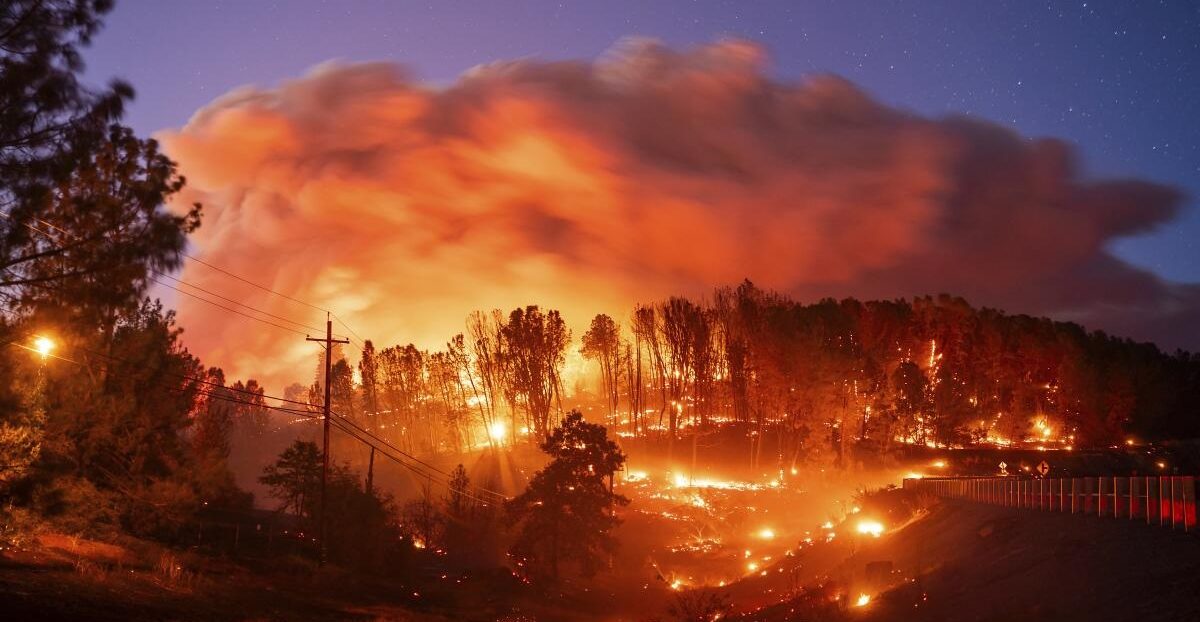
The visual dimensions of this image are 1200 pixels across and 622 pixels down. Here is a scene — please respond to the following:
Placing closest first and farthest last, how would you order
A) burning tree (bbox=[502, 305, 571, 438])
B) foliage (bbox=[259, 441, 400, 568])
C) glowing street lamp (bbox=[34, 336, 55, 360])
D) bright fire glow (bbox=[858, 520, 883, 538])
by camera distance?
glowing street lamp (bbox=[34, 336, 55, 360]) < bright fire glow (bbox=[858, 520, 883, 538]) < foliage (bbox=[259, 441, 400, 568]) < burning tree (bbox=[502, 305, 571, 438])

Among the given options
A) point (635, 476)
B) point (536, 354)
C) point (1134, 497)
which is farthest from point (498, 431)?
point (1134, 497)

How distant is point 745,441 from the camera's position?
80.8 meters

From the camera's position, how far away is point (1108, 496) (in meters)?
22.2

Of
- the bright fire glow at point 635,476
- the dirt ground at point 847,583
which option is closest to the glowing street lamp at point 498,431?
the bright fire glow at point 635,476

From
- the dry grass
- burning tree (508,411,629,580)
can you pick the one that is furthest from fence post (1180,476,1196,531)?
burning tree (508,411,629,580)

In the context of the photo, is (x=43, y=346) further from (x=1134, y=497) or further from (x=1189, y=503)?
(x=1134, y=497)

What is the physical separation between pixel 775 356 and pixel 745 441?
8682 millimetres

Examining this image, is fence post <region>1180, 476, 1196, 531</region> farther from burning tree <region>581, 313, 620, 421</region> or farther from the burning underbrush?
burning tree <region>581, 313, 620, 421</region>

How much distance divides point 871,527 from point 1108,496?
20595mm

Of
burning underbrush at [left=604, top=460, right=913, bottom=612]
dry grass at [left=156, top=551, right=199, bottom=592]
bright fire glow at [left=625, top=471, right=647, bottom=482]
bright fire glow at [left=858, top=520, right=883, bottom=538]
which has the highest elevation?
dry grass at [left=156, top=551, right=199, bottom=592]

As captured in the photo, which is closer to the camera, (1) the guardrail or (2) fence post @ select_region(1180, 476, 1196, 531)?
(2) fence post @ select_region(1180, 476, 1196, 531)

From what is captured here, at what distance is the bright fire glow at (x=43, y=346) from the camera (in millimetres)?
22669

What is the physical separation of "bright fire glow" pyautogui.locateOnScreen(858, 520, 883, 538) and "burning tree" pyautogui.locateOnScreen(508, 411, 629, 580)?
14066 mm

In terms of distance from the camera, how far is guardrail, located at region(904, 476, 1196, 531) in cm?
1780
